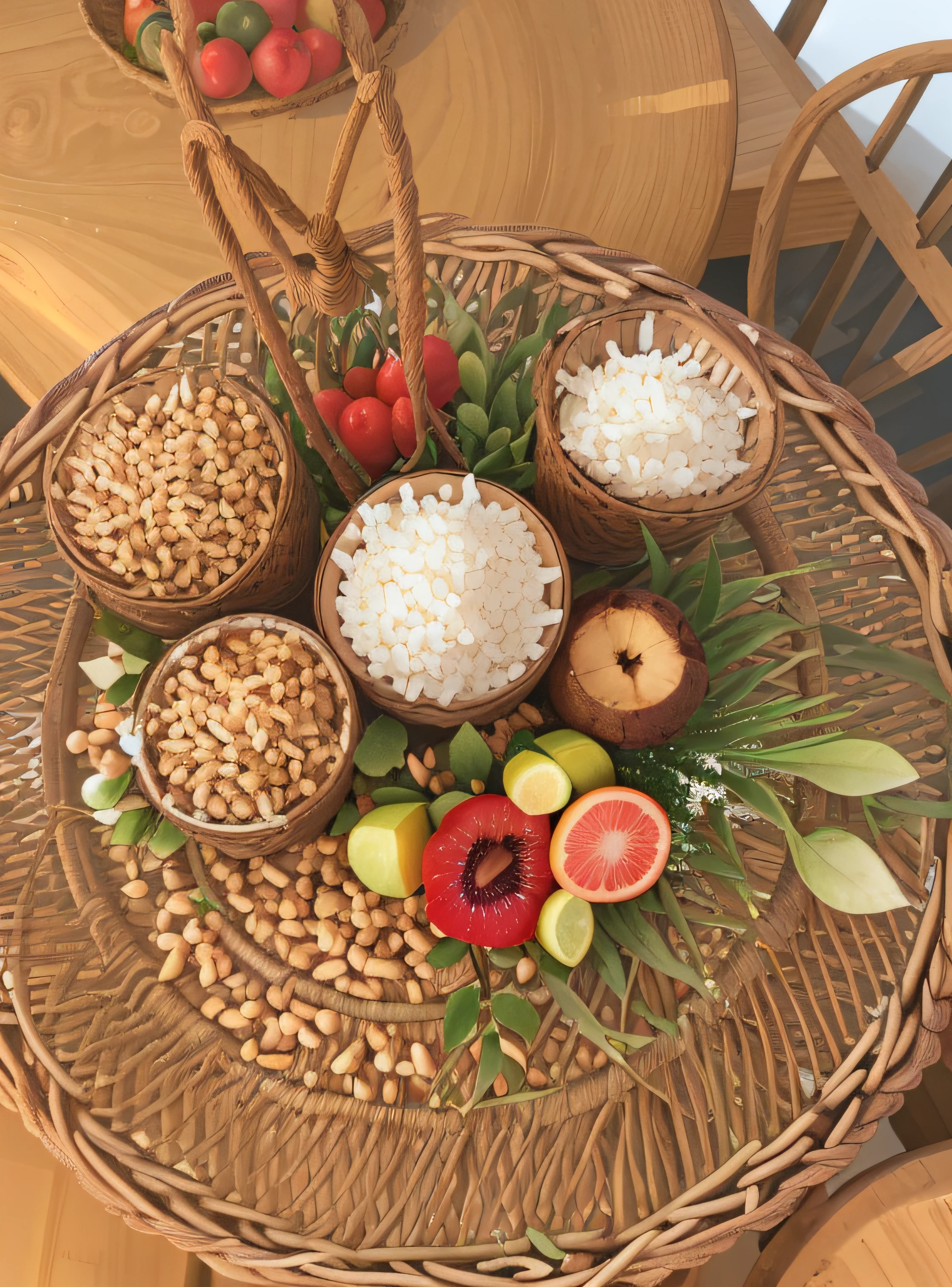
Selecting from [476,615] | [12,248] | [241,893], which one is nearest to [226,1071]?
[241,893]

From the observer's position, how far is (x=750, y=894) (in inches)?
34.6

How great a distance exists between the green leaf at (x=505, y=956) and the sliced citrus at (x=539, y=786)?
0.54ft

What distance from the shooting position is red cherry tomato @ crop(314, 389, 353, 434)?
0.96 metres

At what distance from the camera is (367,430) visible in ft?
3.07

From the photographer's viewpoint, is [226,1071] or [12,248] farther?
[12,248]

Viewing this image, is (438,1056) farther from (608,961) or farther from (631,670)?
(631,670)

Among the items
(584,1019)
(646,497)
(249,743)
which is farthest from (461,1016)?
(646,497)

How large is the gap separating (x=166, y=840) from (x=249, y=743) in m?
0.20

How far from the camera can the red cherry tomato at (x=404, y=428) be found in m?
0.90

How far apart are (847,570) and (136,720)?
92 centimetres

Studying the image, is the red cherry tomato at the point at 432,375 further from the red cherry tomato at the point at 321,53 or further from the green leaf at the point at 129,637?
the red cherry tomato at the point at 321,53

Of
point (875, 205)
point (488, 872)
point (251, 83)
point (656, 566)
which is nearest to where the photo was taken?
point (488, 872)

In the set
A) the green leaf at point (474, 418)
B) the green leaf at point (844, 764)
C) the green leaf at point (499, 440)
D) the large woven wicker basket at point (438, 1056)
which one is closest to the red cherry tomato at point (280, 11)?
the large woven wicker basket at point (438, 1056)

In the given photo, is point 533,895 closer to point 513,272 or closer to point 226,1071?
point 226,1071
